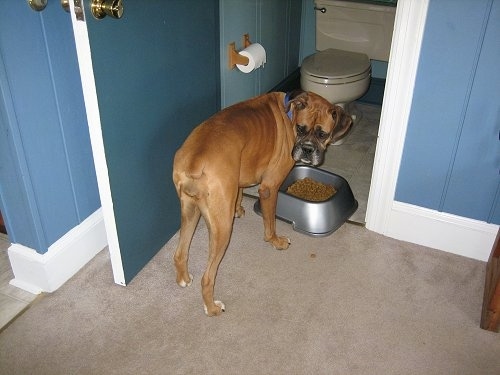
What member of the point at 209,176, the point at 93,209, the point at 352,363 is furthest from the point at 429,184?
the point at 93,209

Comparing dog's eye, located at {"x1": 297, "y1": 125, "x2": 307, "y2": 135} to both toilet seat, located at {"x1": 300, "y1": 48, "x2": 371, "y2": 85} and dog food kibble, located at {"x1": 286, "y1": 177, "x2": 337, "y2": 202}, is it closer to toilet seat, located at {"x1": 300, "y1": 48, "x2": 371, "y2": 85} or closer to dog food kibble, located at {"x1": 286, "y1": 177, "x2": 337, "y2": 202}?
dog food kibble, located at {"x1": 286, "y1": 177, "x2": 337, "y2": 202}

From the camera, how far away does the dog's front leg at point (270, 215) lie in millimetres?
2463

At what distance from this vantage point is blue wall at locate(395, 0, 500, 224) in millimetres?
2121

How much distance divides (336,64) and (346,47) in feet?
1.65

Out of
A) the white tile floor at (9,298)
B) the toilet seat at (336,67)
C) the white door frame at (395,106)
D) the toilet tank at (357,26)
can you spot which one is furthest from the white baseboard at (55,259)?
the toilet tank at (357,26)

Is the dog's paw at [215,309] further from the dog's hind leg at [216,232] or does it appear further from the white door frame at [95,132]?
the white door frame at [95,132]

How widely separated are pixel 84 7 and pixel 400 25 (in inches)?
54.1

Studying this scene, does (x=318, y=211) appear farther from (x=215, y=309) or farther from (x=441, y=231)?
(x=215, y=309)

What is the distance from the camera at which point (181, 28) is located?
2.29m

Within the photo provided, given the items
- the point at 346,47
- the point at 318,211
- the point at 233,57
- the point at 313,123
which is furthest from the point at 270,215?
the point at 346,47

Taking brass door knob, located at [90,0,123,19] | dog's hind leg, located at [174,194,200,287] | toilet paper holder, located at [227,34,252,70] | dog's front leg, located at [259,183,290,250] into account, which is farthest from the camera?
toilet paper holder, located at [227,34,252,70]

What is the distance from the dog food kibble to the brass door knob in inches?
58.1

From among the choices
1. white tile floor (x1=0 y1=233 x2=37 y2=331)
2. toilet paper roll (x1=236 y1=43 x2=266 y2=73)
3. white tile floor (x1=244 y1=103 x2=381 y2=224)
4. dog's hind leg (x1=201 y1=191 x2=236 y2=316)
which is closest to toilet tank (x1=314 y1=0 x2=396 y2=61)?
white tile floor (x1=244 y1=103 x2=381 y2=224)

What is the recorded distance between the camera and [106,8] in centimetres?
170
